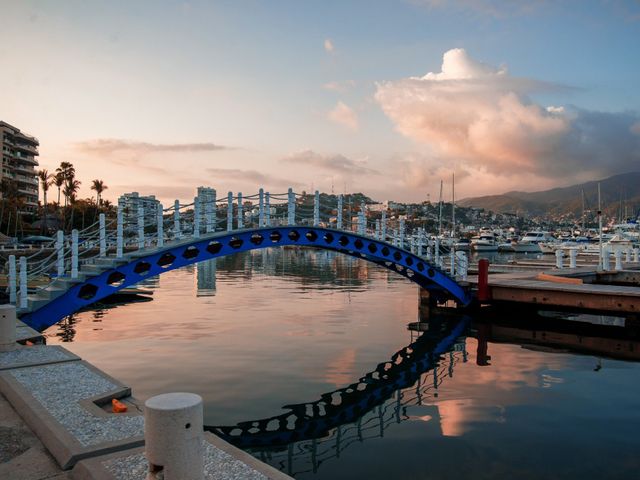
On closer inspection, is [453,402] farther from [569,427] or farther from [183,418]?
[183,418]

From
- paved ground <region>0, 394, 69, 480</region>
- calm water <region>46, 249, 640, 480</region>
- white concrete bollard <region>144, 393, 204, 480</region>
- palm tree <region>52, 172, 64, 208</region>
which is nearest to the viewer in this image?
white concrete bollard <region>144, 393, 204, 480</region>

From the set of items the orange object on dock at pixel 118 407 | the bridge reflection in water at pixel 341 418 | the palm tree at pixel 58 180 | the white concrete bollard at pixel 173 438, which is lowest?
the bridge reflection in water at pixel 341 418

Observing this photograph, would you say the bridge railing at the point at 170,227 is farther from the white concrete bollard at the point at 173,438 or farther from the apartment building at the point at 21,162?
the apartment building at the point at 21,162

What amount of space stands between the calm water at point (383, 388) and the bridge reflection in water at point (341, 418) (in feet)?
0.17

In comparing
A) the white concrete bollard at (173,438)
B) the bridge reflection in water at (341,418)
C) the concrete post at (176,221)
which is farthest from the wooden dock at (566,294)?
the white concrete bollard at (173,438)

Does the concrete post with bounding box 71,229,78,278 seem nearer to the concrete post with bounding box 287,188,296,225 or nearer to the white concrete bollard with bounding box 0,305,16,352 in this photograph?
the white concrete bollard with bounding box 0,305,16,352

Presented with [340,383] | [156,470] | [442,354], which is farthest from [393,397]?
[156,470]

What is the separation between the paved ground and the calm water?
181 inches

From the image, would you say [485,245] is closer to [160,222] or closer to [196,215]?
[196,215]

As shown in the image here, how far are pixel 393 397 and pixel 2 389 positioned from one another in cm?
962

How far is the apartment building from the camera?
109m

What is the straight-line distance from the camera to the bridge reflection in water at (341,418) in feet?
36.2

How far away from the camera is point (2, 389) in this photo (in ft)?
31.9

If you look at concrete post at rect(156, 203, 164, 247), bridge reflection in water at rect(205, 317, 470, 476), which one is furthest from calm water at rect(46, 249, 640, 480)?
concrete post at rect(156, 203, 164, 247)
